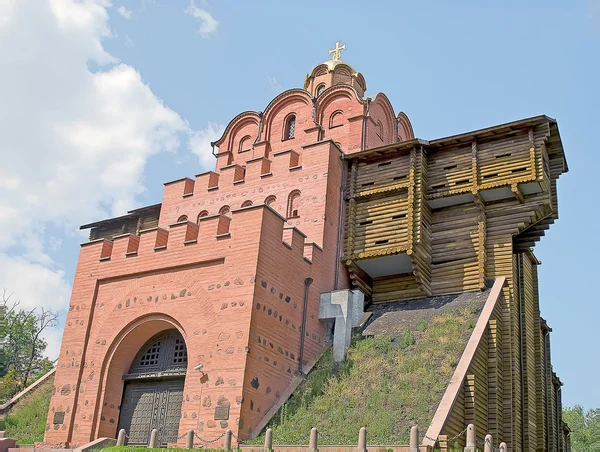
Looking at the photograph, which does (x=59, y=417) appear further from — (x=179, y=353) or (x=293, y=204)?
(x=293, y=204)

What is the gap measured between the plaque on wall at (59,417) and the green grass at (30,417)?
29.5 inches

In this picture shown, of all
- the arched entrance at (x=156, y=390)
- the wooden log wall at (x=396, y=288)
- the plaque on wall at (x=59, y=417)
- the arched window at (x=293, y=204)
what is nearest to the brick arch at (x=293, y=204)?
the arched window at (x=293, y=204)

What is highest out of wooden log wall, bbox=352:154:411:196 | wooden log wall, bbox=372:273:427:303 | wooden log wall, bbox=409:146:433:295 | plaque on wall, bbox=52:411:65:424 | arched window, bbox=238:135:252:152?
arched window, bbox=238:135:252:152

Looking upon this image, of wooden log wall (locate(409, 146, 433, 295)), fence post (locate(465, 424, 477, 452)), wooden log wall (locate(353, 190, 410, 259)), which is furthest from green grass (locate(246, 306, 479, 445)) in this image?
wooden log wall (locate(353, 190, 410, 259))

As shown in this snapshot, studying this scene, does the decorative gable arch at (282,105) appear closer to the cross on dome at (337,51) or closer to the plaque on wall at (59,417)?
the cross on dome at (337,51)

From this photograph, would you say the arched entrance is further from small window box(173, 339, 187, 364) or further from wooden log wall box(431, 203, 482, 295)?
wooden log wall box(431, 203, 482, 295)

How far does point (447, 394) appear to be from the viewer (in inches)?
547

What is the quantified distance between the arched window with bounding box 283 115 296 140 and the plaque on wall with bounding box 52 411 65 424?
11127mm

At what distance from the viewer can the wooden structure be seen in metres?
17.8

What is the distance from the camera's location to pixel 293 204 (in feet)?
65.7

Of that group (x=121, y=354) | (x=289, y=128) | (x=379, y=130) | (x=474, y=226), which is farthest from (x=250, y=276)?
(x=379, y=130)

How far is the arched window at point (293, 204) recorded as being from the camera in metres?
19.8

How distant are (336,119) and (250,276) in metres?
9.22

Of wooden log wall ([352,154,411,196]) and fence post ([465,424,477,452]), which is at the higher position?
wooden log wall ([352,154,411,196])
